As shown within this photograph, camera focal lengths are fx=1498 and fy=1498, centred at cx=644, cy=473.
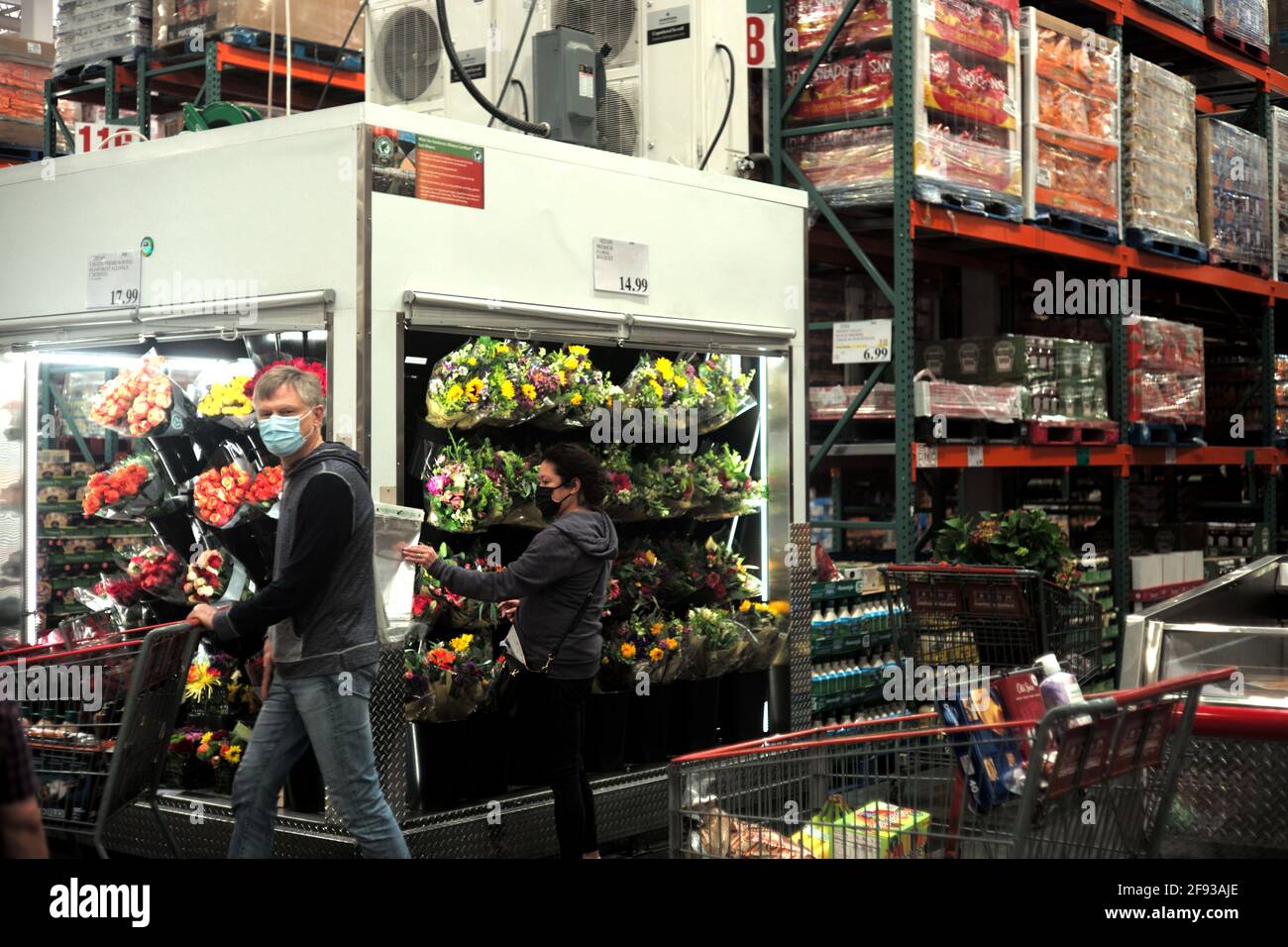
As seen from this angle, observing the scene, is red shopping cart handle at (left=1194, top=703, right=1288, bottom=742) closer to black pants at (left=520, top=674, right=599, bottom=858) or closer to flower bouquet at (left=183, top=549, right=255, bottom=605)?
A: black pants at (left=520, top=674, right=599, bottom=858)

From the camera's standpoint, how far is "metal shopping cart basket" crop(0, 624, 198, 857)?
15.0 ft

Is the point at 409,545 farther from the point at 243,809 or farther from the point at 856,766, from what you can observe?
the point at 856,766

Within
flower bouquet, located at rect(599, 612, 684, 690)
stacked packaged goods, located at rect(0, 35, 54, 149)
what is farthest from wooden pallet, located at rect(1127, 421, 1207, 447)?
stacked packaged goods, located at rect(0, 35, 54, 149)

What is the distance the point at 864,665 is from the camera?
27.0ft

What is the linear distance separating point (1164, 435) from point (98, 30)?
8.14m

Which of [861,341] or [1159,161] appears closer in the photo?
[861,341]

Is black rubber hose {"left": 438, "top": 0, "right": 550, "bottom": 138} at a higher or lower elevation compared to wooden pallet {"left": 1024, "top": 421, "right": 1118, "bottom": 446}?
higher

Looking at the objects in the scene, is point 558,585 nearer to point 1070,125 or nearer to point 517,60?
point 517,60

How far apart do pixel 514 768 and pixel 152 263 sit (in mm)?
2455

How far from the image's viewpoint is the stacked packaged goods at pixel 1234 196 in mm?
11055

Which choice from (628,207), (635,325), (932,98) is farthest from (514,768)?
(932,98)

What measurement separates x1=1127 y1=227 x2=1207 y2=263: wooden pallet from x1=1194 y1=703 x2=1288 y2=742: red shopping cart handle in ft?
22.1

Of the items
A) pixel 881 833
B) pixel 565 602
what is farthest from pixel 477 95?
pixel 881 833

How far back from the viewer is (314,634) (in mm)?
4609
